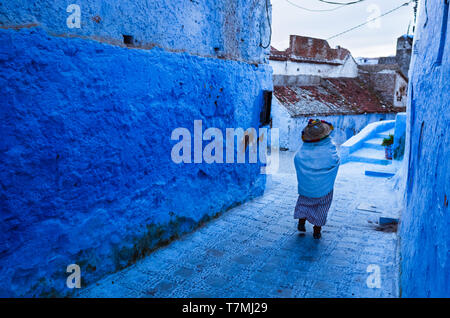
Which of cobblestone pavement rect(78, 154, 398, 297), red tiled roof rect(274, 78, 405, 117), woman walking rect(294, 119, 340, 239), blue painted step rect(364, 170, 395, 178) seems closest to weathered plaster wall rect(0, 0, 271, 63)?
woman walking rect(294, 119, 340, 239)

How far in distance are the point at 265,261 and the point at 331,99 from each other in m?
16.6

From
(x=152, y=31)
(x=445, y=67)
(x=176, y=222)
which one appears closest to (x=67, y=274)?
(x=176, y=222)

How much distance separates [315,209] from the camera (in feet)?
14.4

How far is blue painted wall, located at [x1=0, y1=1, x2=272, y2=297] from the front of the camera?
8.29ft

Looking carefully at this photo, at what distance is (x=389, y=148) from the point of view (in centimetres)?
980

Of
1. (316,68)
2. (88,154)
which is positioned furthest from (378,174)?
(316,68)

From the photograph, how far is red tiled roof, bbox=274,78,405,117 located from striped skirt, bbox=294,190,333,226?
38.6ft

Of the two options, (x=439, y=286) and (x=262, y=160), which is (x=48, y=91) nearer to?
(x=439, y=286)

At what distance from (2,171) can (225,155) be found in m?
3.10

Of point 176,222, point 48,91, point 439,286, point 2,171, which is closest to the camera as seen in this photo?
point 439,286
